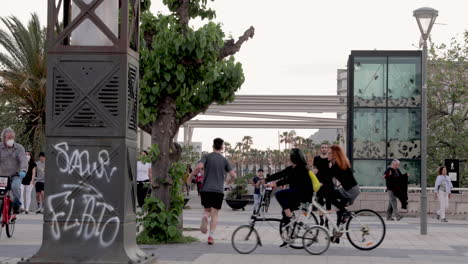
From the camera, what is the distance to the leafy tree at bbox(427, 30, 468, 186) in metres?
38.4

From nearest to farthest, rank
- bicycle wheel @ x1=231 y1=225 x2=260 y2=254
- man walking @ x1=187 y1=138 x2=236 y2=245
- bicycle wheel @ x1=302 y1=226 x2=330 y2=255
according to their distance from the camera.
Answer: bicycle wheel @ x1=231 y1=225 x2=260 y2=254 < bicycle wheel @ x1=302 y1=226 x2=330 y2=255 < man walking @ x1=187 y1=138 x2=236 y2=245

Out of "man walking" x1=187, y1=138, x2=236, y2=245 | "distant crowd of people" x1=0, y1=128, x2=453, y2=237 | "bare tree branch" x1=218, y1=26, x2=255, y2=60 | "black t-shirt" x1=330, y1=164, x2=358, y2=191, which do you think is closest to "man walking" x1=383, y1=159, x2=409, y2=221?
"distant crowd of people" x1=0, y1=128, x2=453, y2=237

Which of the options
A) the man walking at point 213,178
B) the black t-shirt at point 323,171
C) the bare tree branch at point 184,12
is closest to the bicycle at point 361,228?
the black t-shirt at point 323,171

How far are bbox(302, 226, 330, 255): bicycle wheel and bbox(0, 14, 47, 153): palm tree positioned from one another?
812 inches

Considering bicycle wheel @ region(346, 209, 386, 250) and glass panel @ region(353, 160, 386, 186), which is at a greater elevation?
glass panel @ region(353, 160, 386, 186)

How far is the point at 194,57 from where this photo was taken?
13719 millimetres

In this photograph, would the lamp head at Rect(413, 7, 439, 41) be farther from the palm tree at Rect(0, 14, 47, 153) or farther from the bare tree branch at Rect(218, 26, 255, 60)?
the palm tree at Rect(0, 14, 47, 153)

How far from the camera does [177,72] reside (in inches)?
544

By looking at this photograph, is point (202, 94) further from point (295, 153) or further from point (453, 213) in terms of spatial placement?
point (453, 213)

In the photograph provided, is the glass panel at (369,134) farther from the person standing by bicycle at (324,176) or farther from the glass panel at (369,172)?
the person standing by bicycle at (324,176)

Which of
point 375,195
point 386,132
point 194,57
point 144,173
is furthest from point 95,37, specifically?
point 386,132

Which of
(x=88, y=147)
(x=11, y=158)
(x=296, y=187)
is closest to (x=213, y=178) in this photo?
(x=296, y=187)

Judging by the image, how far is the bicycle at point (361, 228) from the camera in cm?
1330

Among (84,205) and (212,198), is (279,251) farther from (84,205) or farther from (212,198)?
(84,205)
